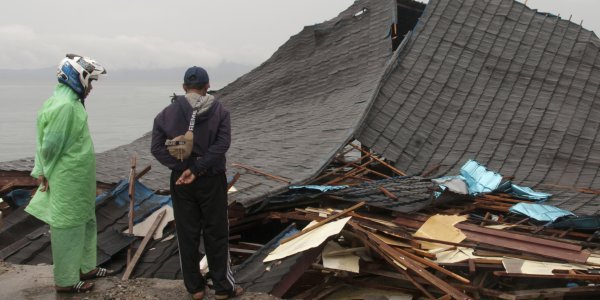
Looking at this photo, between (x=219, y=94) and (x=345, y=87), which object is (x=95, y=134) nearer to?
(x=219, y=94)

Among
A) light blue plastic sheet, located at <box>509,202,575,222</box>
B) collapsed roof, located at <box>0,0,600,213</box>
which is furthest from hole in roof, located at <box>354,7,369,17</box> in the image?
light blue plastic sheet, located at <box>509,202,575,222</box>

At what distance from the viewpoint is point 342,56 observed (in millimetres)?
12859

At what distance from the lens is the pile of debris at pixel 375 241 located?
17.2ft

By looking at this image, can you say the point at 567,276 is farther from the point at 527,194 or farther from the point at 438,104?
the point at 438,104

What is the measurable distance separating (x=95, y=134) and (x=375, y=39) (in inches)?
1571

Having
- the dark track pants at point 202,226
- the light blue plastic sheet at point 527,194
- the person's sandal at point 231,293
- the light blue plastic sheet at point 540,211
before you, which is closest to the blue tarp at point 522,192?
the light blue plastic sheet at point 527,194

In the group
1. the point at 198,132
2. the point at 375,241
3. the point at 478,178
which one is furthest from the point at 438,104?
the point at 198,132

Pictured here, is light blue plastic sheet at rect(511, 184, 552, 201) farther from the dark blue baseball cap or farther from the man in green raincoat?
the man in green raincoat

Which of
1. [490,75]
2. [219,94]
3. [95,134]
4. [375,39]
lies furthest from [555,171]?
[95,134]

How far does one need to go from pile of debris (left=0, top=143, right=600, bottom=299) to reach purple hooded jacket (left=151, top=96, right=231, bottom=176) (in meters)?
1.23

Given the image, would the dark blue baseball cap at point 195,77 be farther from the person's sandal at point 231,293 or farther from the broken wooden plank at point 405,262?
the broken wooden plank at point 405,262

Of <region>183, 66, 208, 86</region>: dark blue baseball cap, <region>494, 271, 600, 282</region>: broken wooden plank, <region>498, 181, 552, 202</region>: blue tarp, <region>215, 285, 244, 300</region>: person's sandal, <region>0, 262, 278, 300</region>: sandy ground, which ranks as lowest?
<region>0, 262, 278, 300</region>: sandy ground

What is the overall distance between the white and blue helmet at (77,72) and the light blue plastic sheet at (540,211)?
4961 mm

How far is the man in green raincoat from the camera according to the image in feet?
14.5
